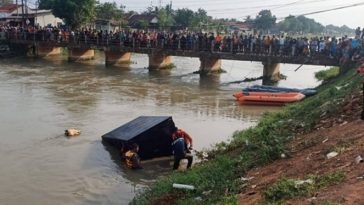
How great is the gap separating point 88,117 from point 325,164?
10.9m

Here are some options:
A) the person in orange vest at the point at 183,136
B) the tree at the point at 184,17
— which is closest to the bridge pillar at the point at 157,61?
the person in orange vest at the point at 183,136

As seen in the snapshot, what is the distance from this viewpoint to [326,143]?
25.6 ft

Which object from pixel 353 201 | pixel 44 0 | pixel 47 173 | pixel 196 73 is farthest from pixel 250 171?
pixel 44 0

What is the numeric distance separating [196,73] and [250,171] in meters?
22.2

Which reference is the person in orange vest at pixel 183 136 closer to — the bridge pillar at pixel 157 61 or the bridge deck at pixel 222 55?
the bridge deck at pixel 222 55

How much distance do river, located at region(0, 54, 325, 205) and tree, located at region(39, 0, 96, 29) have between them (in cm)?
1091

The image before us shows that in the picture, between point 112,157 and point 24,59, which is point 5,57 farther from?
point 112,157

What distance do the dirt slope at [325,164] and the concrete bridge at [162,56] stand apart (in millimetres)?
14758

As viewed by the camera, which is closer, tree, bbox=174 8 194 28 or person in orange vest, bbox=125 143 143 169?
person in orange vest, bbox=125 143 143 169

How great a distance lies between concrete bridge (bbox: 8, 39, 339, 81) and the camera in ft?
78.9

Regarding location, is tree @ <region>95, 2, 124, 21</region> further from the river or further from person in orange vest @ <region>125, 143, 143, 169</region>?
person in orange vest @ <region>125, 143, 143, 169</region>

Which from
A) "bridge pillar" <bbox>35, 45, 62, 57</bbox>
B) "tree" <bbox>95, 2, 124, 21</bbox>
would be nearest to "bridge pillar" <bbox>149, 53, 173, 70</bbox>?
"bridge pillar" <bbox>35, 45, 62, 57</bbox>

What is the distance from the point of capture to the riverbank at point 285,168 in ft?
19.5

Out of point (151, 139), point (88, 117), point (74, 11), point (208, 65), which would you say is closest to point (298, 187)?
point (151, 139)
